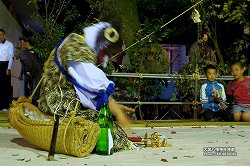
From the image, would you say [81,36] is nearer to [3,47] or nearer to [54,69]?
[54,69]

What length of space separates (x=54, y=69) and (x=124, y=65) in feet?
11.9

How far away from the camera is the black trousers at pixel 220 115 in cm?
725

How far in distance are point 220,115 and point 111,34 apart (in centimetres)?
370

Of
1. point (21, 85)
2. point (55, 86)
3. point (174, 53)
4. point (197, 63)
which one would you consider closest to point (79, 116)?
point (55, 86)

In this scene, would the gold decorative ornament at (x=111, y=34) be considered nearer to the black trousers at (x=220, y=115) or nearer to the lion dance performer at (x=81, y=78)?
the lion dance performer at (x=81, y=78)

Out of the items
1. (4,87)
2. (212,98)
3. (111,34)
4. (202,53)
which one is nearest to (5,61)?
(4,87)

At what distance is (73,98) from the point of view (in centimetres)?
414

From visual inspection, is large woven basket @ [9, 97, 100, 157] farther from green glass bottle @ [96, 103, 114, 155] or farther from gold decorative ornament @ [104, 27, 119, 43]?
gold decorative ornament @ [104, 27, 119, 43]

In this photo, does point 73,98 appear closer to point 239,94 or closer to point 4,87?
point 239,94

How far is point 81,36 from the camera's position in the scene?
4.20 m

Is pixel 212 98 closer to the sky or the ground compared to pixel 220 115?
closer to the sky

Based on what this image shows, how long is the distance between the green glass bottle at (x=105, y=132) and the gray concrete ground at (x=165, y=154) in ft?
0.24

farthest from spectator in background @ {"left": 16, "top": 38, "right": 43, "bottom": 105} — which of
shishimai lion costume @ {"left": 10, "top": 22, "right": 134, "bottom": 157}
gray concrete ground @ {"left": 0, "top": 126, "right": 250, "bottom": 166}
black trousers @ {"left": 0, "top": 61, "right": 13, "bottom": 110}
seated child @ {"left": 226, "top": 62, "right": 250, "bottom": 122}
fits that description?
shishimai lion costume @ {"left": 10, "top": 22, "right": 134, "bottom": 157}

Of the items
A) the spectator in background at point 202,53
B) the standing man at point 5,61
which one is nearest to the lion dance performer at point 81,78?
the spectator in background at point 202,53
